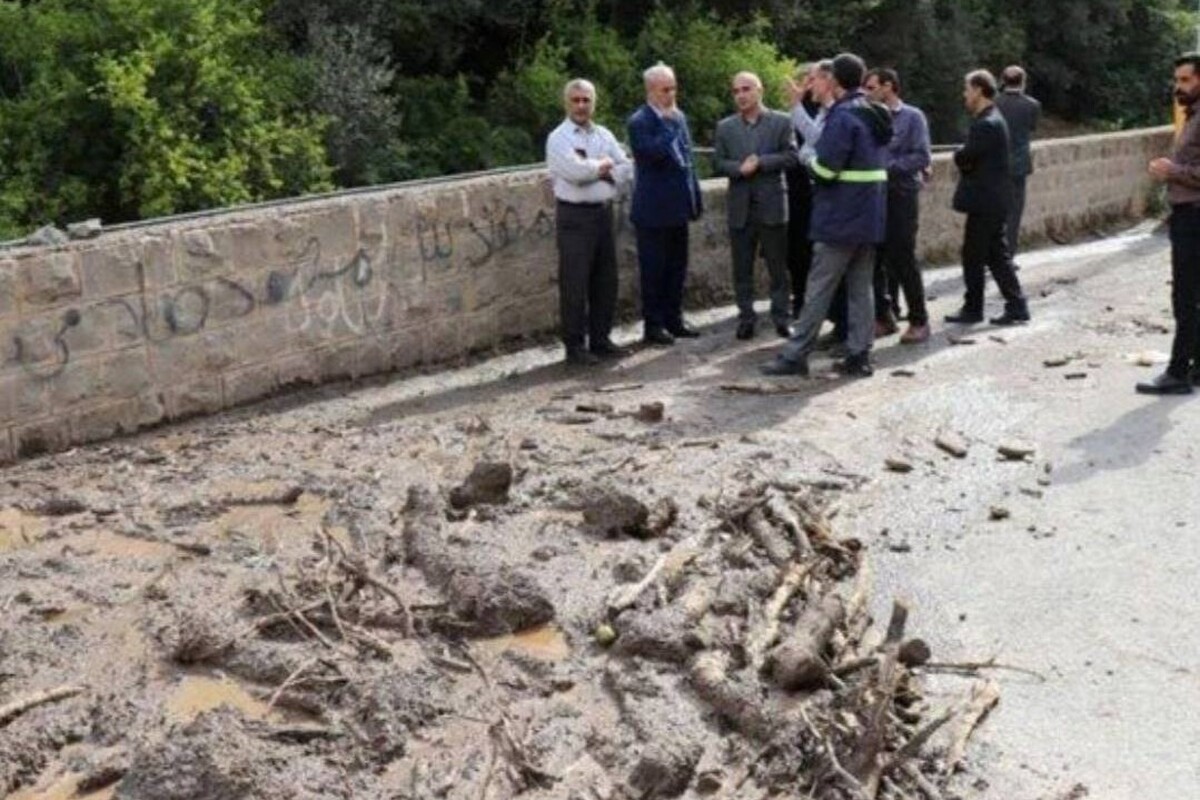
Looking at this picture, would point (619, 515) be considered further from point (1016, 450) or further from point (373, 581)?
point (1016, 450)

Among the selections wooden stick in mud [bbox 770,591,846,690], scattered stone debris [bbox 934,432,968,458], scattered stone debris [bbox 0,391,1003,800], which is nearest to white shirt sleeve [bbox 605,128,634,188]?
scattered stone debris [bbox 934,432,968,458]

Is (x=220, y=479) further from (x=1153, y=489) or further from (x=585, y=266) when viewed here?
(x=1153, y=489)

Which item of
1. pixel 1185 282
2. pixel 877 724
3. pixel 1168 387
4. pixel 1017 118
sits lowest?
pixel 1168 387

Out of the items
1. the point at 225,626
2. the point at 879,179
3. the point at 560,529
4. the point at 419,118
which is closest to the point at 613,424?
the point at 560,529

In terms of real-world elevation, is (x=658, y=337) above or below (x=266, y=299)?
below

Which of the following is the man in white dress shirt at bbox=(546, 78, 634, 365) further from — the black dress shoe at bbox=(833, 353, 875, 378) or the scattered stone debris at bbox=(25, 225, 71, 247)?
the scattered stone debris at bbox=(25, 225, 71, 247)

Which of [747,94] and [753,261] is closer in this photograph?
[747,94]

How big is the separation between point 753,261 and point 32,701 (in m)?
6.81

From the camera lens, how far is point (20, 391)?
7.57m

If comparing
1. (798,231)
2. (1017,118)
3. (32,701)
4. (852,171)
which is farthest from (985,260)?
(32,701)

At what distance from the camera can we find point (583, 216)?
9.70 metres

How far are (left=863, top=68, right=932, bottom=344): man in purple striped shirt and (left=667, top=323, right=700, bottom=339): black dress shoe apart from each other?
1.42 meters

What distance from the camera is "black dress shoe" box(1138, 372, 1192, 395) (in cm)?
892

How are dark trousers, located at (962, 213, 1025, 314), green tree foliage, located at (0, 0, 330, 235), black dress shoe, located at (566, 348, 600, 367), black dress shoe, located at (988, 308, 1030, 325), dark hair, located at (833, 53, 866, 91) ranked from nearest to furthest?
dark hair, located at (833, 53, 866, 91) → black dress shoe, located at (566, 348, 600, 367) → dark trousers, located at (962, 213, 1025, 314) → black dress shoe, located at (988, 308, 1030, 325) → green tree foliage, located at (0, 0, 330, 235)
